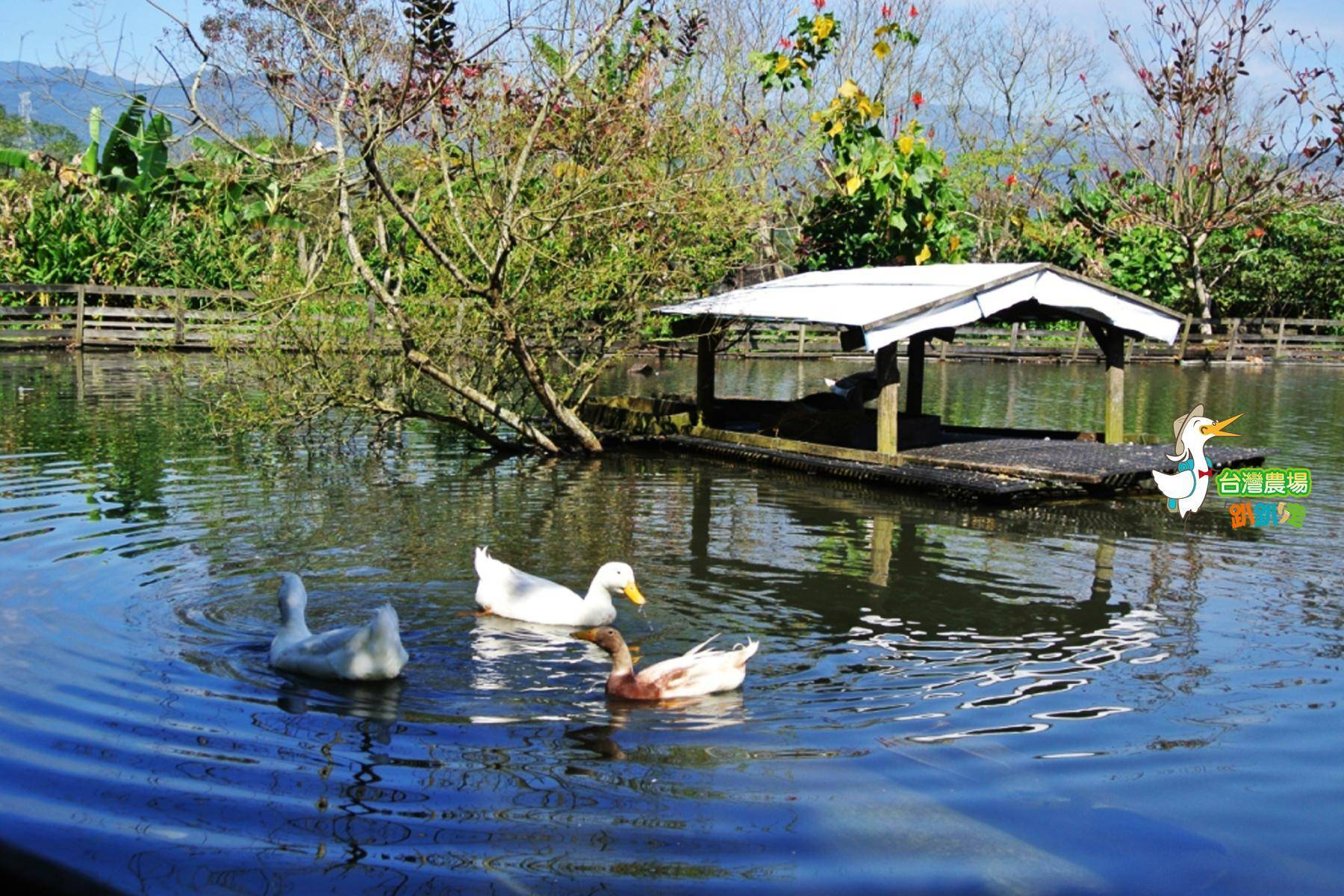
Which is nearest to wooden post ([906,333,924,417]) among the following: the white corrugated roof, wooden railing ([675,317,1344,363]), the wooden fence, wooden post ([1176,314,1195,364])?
the white corrugated roof

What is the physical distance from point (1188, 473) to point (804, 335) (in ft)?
86.8

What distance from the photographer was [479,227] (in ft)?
57.2

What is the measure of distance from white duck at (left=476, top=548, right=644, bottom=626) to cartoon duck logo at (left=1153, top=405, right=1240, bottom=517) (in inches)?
282

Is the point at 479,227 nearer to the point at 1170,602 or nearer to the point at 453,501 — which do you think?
the point at 453,501

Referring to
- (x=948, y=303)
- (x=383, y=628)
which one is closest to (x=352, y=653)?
(x=383, y=628)

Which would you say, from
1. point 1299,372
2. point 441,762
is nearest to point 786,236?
point 1299,372

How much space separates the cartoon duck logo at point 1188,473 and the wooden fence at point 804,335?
16013 mm

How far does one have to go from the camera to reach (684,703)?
756 centimetres

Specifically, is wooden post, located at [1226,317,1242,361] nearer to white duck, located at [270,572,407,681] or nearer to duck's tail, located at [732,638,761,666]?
duck's tail, located at [732,638,761,666]

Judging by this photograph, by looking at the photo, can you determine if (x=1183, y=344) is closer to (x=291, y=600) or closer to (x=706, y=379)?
(x=706, y=379)

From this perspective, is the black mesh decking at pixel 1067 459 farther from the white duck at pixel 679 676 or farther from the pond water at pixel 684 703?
the white duck at pixel 679 676

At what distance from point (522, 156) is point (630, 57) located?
388 centimetres

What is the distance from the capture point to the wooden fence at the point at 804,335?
111ft

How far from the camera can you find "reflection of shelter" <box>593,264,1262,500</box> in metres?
15.2
